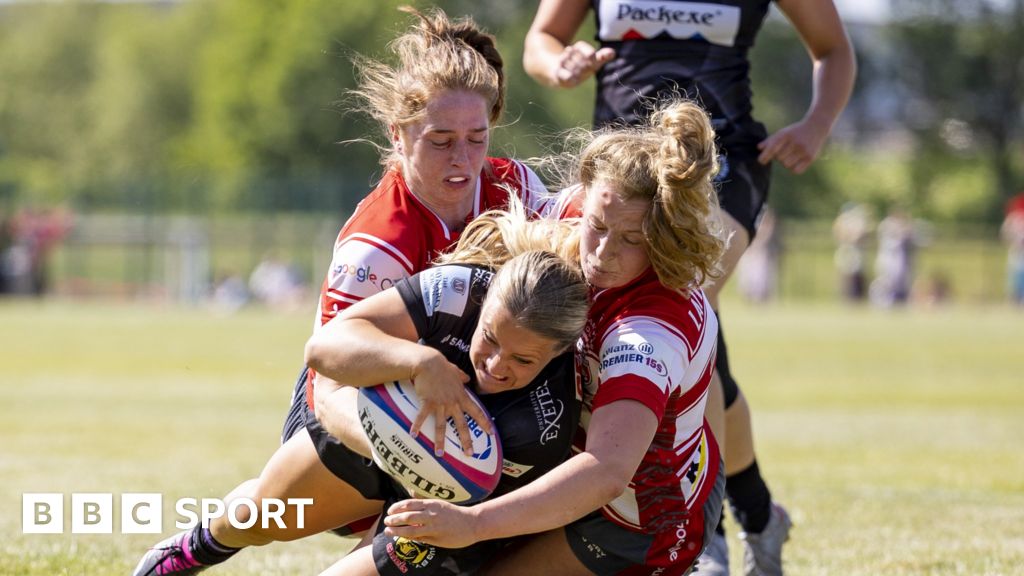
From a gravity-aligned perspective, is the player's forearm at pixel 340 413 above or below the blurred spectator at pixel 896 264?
above

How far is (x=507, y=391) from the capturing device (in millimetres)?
3676

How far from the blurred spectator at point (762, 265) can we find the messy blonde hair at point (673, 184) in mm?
26926

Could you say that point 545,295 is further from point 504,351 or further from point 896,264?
point 896,264

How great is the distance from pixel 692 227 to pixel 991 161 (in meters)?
54.2

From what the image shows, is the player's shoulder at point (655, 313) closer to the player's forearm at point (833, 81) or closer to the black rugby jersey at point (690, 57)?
the black rugby jersey at point (690, 57)

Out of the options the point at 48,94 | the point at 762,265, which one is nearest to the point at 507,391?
the point at 762,265

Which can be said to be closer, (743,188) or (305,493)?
(305,493)

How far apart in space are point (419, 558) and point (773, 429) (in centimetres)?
751

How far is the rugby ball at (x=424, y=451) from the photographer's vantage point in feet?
11.4

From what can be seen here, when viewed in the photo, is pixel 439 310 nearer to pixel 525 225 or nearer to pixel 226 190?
pixel 525 225

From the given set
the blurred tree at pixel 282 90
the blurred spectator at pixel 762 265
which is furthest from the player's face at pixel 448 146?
the blurred tree at pixel 282 90

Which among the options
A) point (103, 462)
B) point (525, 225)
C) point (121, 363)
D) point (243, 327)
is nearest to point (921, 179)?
point (243, 327)

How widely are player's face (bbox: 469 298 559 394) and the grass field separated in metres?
1.68

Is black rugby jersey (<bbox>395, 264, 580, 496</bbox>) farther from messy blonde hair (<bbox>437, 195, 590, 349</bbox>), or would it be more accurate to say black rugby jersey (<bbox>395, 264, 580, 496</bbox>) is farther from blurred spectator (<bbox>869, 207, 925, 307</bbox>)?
blurred spectator (<bbox>869, 207, 925, 307</bbox>)
